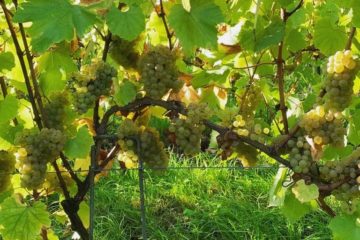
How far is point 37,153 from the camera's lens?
1.35 metres

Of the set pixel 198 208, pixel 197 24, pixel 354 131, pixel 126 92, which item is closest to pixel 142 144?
pixel 126 92

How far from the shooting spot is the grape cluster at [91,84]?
136 centimetres

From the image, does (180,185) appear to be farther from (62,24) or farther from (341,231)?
(62,24)

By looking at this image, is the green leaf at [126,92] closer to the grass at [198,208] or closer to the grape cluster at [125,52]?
the grape cluster at [125,52]

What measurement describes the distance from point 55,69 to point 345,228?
2.39 feet

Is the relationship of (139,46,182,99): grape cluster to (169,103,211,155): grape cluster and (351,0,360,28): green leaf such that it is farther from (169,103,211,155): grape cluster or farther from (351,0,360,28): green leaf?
(351,0,360,28): green leaf

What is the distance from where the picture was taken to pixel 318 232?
9.29ft

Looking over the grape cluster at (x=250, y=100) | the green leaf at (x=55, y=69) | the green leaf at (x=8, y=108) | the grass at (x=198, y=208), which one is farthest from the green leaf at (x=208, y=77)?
the grass at (x=198, y=208)

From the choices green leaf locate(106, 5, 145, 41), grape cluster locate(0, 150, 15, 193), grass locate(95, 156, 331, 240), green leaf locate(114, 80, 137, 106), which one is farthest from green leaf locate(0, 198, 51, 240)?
grass locate(95, 156, 331, 240)

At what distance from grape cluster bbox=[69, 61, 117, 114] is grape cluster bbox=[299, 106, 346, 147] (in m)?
0.41

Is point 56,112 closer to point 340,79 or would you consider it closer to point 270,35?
point 270,35

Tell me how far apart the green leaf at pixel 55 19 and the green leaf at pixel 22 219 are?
47 cm

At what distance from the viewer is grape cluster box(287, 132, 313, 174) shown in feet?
4.23

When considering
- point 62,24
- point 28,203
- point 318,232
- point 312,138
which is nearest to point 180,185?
point 318,232
